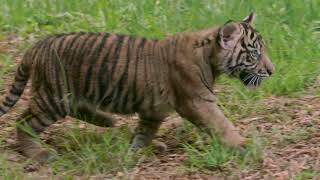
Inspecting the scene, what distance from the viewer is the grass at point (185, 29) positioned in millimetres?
5082

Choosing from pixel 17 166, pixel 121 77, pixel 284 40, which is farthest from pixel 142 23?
pixel 17 166

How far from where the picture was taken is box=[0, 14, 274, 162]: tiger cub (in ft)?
17.5

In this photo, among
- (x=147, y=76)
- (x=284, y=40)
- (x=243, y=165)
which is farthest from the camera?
(x=284, y=40)

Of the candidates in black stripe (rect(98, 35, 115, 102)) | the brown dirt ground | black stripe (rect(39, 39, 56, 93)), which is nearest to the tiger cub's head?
the brown dirt ground

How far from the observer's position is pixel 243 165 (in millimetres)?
4969

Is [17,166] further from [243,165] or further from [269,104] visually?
[269,104]

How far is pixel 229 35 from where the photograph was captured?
17.4 feet

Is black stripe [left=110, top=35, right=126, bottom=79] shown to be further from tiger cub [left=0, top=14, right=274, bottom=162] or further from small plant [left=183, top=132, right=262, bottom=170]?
small plant [left=183, top=132, right=262, bottom=170]

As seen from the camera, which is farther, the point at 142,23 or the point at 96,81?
the point at 142,23

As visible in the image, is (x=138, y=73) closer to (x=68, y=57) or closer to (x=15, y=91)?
(x=68, y=57)

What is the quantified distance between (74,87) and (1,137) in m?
0.66

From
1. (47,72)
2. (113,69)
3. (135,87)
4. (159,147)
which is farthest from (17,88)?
(159,147)

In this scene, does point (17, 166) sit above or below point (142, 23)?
below

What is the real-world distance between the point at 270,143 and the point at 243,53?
2.07ft
